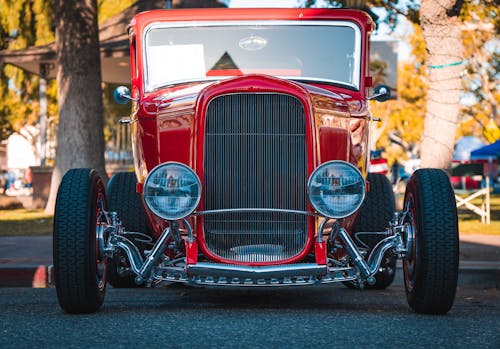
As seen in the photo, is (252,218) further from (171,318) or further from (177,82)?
(177,82)

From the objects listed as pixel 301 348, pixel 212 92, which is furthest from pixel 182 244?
pixel 301 348

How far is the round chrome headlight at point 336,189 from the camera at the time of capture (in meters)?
6.08

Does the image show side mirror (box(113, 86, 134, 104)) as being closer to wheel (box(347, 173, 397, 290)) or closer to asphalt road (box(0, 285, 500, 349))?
asphalt road (box(0, 285, 500, 349))

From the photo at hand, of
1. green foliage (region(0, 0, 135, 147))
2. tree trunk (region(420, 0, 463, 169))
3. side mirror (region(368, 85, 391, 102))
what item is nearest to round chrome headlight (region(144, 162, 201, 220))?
side mirror (region(368, 85, 391, 102))

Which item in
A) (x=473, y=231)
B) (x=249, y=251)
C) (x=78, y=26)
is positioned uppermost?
(x=78, y=26)

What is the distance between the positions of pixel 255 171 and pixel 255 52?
1.73 meters

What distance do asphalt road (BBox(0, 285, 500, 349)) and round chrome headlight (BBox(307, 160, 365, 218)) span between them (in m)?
0.65

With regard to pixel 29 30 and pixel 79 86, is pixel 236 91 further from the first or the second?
pixel 29 30

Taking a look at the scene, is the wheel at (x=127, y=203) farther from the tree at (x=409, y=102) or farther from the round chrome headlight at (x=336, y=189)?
the tree at (x=409, y=102)

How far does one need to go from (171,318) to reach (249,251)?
2.09 feet

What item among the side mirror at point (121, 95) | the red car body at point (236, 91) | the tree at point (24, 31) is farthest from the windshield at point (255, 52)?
the tree at point (24, 31)

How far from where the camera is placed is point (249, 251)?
629 centimetres

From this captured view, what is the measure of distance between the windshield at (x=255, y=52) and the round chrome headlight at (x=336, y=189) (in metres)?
1.74

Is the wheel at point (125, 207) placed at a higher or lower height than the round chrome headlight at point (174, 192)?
lower
